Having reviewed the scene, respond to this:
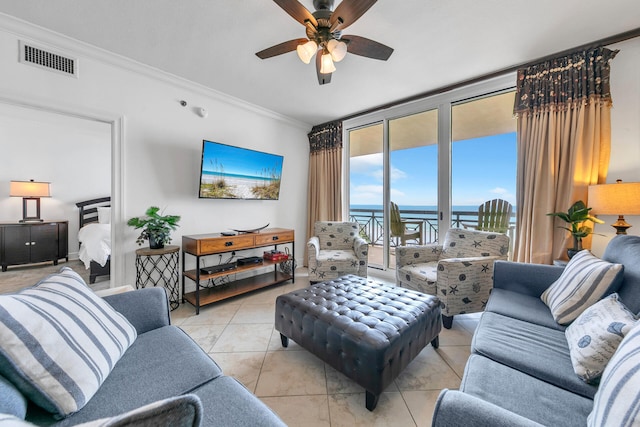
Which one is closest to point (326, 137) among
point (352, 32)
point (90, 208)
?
point (352, 32)

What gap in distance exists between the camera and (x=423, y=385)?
58.9 inches

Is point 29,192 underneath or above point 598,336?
above

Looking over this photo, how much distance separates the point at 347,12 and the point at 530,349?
2004 millimetres

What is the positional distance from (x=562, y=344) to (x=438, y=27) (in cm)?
218

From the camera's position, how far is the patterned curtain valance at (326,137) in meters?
3.86

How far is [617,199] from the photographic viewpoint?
1.73 meters

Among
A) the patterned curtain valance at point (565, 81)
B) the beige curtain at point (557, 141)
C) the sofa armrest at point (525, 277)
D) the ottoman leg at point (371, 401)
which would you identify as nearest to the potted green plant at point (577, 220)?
the beige curtain at point (557, 141)

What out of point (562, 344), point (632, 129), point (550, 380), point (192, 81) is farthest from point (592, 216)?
point (192, 81)

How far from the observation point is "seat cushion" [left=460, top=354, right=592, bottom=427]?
30.5 inches

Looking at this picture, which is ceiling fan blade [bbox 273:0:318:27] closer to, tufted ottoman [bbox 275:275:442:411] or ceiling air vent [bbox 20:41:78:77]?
tufted ottoman [bbox 275:275:442:411]

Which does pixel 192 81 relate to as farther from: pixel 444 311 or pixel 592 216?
pixel 592 216

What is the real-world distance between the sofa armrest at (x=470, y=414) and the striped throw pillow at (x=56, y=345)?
1100 mm

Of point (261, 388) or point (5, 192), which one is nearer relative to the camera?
point (261, 388)

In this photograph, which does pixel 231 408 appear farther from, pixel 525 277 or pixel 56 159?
pixel 56 159
